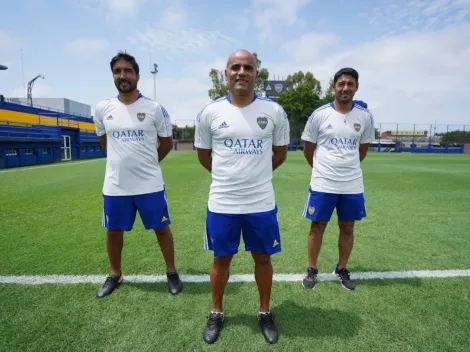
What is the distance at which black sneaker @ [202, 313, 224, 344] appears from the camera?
2.29m

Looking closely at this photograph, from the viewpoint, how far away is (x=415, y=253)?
399 centimetres

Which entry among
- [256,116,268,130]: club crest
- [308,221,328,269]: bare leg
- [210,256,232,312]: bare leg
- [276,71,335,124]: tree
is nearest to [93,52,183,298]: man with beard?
[210,256,232,312]: bare leg

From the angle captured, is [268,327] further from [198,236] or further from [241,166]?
[198,236]

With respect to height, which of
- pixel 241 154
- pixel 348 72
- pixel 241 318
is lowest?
pixel 241 318

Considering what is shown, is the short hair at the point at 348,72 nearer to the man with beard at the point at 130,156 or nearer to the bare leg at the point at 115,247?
the man with beard at the point at 130,156

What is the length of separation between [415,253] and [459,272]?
0.62 m

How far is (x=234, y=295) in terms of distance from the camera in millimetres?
2926

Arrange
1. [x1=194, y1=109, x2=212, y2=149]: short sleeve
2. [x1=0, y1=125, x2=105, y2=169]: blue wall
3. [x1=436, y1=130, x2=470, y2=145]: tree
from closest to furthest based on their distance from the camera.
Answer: [x1=194, y1=109, x2=212, y2=149]: short sleeve, [x1=0, y1=125, x2=105, y2=169]: blue wall, [x1=436, y1=130, x2=470, y2=145]: tree

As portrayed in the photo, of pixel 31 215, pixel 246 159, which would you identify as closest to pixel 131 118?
pixel 246 159

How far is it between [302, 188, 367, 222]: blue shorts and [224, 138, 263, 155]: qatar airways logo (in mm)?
1253

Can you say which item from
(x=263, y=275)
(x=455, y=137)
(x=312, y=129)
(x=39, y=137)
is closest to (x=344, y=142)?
(x=312, y=129)

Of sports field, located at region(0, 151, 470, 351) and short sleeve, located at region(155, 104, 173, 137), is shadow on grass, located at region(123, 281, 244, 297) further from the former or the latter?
short sleeve, located at region(155, 104, 173, 137)

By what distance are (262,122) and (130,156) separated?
1.41 meters

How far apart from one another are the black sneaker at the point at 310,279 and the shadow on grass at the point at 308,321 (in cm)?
38
